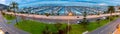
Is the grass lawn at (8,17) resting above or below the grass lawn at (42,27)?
above

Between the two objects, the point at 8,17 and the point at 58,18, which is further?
the point at 8,17

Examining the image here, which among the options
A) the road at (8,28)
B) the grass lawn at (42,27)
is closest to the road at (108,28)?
the grass lawn at (42,27)

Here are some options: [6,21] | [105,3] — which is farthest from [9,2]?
[105,3]

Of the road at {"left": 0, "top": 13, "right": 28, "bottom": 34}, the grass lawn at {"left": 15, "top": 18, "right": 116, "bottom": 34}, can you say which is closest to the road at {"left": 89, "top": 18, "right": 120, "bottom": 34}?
the grass lawn at {"left": 15, "top": 18, "right": 116, "bottom": 34}

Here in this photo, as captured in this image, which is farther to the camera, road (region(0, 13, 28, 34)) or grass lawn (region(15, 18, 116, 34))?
road (region(0, 13, 28, 34))

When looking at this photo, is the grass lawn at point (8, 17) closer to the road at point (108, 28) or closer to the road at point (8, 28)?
the road at point (8, 28)

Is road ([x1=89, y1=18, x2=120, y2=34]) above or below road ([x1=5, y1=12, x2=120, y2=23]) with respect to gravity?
below

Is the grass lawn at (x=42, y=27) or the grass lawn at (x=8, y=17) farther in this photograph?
the grass lawn at (x=8, y=17)

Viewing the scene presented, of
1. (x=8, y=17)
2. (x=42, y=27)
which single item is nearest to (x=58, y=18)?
(x=42, y=27)

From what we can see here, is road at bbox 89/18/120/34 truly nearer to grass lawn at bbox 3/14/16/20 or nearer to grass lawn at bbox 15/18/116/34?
grass lawn at bbox 15/18/116/34

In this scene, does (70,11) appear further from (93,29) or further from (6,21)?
(6,21)

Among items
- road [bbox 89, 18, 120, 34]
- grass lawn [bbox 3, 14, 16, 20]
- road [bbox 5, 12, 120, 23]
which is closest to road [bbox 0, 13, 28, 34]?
A: grass lawn [bbox 3, 14, 16, 20]

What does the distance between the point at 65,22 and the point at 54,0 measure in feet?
1.33

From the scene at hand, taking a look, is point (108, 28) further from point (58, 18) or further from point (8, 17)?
point (8, 17)
